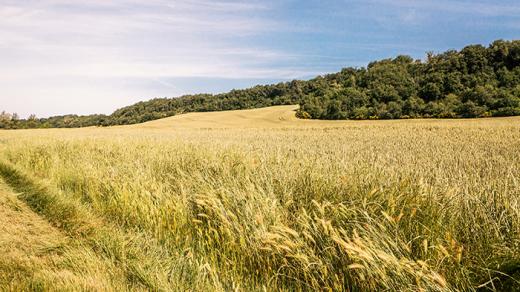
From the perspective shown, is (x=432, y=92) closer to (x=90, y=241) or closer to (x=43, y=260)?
(x=90, y=241)

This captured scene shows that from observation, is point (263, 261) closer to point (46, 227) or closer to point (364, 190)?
point (364, 190)

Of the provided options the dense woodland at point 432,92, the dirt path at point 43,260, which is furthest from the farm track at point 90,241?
the dense woodland at point 432,92

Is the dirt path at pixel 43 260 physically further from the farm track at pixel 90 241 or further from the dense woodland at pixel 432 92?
the dense woodland at pixel 432 92

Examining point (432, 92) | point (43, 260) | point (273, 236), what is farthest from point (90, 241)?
point (432, 92)

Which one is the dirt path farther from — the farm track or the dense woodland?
the dense woodland

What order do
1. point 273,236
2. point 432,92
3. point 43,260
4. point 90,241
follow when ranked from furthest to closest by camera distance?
point 432,92, point 90,241, point 43,260, point 273,236

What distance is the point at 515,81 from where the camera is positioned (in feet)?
201

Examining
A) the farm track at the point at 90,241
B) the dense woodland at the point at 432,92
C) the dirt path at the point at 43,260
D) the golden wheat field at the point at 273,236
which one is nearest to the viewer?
the golden wheat field at the point at 273,236

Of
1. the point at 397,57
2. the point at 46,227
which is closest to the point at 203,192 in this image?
the point at 46,227

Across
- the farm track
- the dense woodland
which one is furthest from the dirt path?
the dense woodland

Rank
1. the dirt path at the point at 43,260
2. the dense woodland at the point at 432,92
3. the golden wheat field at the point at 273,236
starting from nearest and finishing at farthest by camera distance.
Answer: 1. the golden wheat field at the point at 273,236
2. the dirt path at the point at 43,260
3. the dense woodland at the point at 432,92

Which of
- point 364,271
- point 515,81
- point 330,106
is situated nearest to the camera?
point 364,271

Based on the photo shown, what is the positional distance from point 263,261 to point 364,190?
1814 mm

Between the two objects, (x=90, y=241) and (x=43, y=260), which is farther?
(x=90, y=241)
